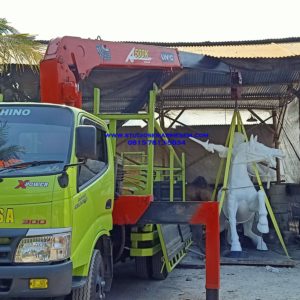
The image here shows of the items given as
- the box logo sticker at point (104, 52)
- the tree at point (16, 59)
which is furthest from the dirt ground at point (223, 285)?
the tree at point (16, 59)

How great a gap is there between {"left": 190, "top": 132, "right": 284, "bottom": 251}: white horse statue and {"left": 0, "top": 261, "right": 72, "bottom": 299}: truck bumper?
19.9 ft

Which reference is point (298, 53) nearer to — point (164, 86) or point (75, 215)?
point (164, 86)

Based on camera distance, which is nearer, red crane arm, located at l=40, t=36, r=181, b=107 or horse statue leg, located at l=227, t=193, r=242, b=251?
red crane arm, located at l=40, t=36, r=181, b=107

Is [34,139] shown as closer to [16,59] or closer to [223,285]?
[223,285]

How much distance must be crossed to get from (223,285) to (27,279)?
13.1 feet

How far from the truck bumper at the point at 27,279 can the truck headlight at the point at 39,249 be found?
61 mm

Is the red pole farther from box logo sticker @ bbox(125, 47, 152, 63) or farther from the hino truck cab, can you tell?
box logo sticker @ bbox(125, 47, 152, 63)

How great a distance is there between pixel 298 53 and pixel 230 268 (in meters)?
4.34

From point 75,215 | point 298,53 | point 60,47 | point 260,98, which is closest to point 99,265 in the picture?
point 75,215

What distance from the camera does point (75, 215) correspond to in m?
4.11

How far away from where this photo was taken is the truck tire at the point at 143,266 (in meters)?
6.72

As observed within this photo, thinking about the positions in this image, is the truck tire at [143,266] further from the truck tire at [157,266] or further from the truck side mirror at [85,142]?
the truck side mirror at [85,142]

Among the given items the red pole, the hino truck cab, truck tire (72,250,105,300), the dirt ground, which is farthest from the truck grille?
the dirt ground

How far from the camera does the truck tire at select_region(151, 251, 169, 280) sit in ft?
22.3
